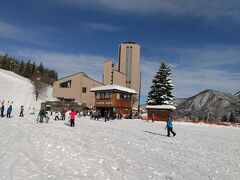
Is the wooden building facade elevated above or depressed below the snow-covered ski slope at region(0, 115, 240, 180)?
above

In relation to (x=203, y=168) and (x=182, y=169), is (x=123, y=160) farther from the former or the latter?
(x=203, y=168)

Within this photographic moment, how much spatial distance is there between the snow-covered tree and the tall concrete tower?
168 ft

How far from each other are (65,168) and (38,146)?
4211 millimetres

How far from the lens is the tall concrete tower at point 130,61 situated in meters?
116

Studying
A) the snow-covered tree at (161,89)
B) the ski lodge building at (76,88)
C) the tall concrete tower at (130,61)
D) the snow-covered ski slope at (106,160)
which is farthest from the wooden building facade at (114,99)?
the tall concrete tower at (130,61)

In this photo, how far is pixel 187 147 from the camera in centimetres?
2139

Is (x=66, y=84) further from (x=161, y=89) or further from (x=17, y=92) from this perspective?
(x=17, y=92)

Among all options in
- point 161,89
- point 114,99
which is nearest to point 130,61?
point 161,89

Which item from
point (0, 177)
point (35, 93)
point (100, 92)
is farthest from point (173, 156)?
point (35, 93)

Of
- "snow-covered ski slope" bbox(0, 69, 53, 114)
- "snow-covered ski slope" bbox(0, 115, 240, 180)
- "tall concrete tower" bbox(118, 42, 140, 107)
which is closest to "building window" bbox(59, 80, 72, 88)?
"snow-covered ski slope" bbox(0, 69, 53, 114)

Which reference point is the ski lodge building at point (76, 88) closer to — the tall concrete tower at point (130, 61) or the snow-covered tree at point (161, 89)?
the snow-covered tree at point (161, 89)

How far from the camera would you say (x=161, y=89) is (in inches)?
2406

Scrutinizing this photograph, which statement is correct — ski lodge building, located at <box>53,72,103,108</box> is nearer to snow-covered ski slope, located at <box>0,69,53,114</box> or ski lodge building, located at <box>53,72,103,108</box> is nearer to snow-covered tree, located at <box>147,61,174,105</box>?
snow-covered ski slope, located at <box>0,69,53,114</box>

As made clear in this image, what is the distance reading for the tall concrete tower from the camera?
116 m
